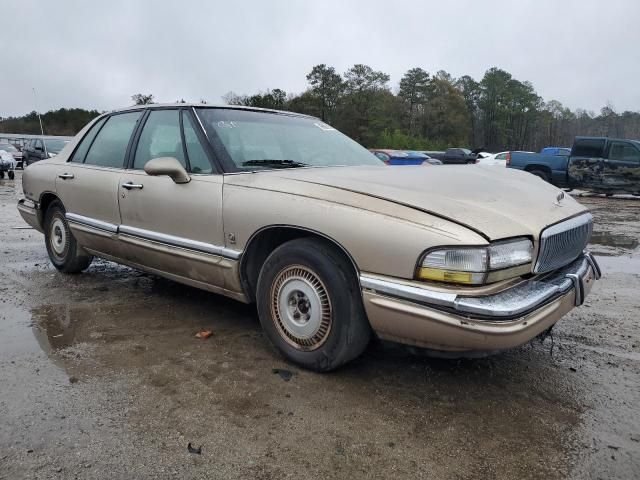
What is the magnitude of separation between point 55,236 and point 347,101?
5378 centimetres

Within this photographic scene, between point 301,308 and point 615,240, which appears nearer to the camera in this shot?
point 301,308

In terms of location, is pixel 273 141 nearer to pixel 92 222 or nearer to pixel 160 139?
pixel 160 139

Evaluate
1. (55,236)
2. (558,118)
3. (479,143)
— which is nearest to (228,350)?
(55,236)

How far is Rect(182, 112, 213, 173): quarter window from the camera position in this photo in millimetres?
3416

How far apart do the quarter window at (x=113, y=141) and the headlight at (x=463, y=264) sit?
110 inches

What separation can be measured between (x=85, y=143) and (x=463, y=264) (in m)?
3.80

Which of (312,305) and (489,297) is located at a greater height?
(489,297)

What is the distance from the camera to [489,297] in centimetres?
237

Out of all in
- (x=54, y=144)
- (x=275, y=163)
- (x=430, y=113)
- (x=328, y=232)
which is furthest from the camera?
(x=430, y=113)

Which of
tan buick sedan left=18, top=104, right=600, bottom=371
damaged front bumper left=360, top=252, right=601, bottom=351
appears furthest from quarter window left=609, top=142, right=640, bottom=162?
damaged front bumper left=360, top=252, right=601, bottom=351

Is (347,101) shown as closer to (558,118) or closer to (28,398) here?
(558,118)

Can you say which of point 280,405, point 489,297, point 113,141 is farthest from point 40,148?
point 489,297

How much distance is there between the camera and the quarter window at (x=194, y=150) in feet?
11.2

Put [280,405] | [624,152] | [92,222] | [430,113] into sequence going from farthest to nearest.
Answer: [430,113] → [624,152] → [92,222] → [280,405]
